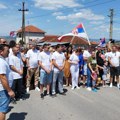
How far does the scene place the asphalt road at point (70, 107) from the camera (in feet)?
24.0

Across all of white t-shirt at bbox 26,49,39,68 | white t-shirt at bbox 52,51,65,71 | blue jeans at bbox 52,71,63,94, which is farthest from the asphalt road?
white t-shirt at bbox 52,51,65,71

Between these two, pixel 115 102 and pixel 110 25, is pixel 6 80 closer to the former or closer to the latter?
pixel 115 102

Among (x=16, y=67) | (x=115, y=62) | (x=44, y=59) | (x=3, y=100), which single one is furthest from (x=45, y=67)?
(x=3, y=100)

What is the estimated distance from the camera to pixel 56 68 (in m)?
9.72

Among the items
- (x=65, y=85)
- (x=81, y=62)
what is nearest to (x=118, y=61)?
(x=81, y=62)

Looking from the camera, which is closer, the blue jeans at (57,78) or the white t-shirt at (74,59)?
the blue jeans at (57,78)

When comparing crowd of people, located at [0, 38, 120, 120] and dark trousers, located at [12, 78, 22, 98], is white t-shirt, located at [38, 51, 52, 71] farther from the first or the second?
dark trousers, located at [12, 78, 22, 98]

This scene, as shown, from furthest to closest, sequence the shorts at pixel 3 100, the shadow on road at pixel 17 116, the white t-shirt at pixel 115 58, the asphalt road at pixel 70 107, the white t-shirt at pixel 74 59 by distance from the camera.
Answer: the white t-shirt at pixel 115 58 → the white t-shirt at pixel 74 59 → the asphalt road at pixel 70 107 → the shadow on road at pixel 17 116 → the shorts at pixel 3 100

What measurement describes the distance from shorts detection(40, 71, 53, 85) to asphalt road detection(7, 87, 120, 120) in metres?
0.54

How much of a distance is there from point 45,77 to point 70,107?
1714 mm

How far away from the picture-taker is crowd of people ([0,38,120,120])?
8820mm

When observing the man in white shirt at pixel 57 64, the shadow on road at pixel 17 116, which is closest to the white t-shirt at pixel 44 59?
the man in white shirt at pixel 57 64

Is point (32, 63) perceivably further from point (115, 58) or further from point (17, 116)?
point (115, 58)

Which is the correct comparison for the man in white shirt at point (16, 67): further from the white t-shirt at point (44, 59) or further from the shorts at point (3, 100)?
the shorts at point (3, 100)
